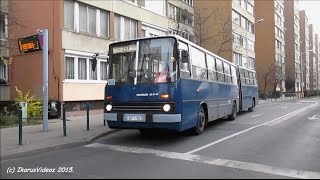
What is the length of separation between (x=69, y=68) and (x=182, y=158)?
14623 millimetres

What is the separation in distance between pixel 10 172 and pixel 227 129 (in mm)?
9861

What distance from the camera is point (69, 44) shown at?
23078mm

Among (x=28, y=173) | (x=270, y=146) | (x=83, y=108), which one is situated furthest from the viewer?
(x=83, y=108)

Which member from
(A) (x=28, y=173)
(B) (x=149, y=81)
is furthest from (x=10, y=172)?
(B) (x=149, y=81)

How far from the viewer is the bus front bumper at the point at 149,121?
12.1m

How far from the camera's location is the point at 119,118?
1273 cm

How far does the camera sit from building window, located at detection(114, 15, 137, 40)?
28.4 meters

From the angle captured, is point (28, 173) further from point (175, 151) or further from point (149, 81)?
point (149, 81)

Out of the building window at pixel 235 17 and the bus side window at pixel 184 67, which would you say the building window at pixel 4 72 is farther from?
the building window at pixel 235 17

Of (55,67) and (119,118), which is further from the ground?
(55,67)

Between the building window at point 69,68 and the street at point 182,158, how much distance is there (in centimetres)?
934

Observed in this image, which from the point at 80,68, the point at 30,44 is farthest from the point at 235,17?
the point at 30,44

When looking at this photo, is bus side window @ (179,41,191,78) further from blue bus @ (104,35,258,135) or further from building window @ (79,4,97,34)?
building window @ (79,4,97,34)

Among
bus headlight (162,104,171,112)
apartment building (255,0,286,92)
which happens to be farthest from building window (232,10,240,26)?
bus headlight (162,104,171,112)
